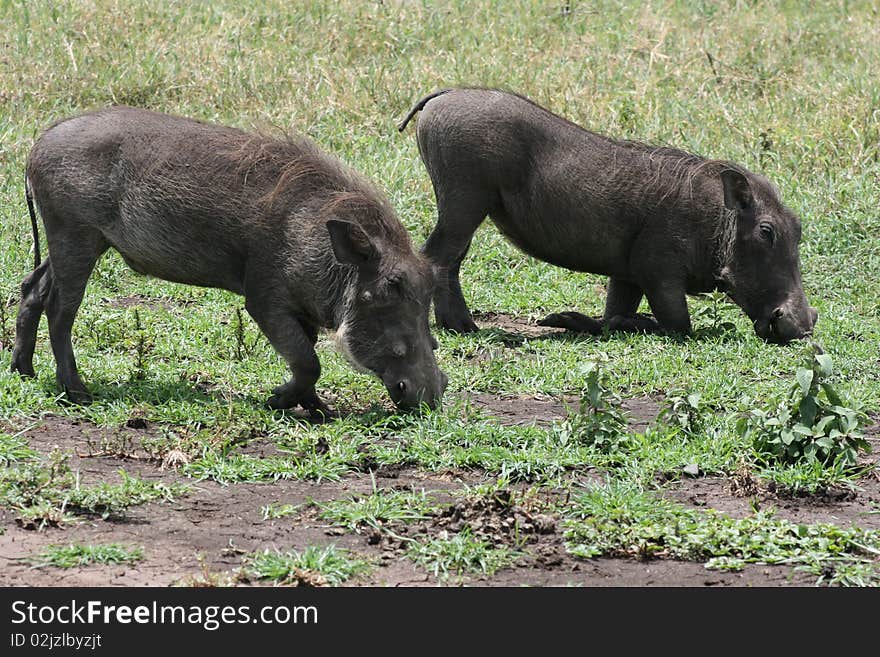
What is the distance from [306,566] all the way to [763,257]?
4036 millimetres

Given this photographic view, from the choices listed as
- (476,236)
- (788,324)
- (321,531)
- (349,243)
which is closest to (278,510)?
(321,531)

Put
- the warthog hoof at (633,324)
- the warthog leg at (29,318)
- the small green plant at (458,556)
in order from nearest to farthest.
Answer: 1. the small green plant at (458,556)
2. the warthog leg at (29,318)
3. the warthog hoof at (633,324)

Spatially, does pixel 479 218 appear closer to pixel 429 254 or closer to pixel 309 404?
pixel 429 254

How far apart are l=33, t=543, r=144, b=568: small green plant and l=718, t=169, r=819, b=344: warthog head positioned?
417cm

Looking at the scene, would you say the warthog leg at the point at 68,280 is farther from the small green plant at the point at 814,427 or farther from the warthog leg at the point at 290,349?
the small green plant at the point at 814,427

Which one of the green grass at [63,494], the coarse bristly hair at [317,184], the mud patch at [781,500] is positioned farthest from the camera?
the coarse bristly hair at [317,184]

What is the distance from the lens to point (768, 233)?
6957 mm

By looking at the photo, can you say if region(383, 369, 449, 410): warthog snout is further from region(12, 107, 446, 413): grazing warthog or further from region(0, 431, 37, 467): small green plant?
region(0, 431, 37, 467): small green plant

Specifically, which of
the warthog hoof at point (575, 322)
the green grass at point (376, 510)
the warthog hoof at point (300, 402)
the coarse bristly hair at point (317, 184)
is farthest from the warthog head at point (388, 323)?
the warthog hoof at point (575, 322)

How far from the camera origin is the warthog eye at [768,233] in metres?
6.94

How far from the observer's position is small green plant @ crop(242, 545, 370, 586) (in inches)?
Answer: 144

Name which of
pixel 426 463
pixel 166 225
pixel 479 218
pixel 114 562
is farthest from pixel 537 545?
pixel 479 218

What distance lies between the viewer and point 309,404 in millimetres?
5340

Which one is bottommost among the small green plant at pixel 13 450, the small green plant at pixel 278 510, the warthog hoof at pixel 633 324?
the warthog hoof at pixel 633 324
